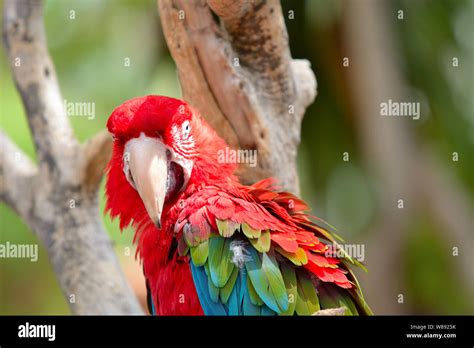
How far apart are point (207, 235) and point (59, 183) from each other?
75 centimetres

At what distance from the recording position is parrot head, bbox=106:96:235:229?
Answer: 113 cm

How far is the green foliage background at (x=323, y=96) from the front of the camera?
3.01m

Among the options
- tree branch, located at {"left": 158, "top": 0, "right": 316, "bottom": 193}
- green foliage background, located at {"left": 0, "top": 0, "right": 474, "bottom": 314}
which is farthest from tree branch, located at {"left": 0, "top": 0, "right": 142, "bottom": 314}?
green foliage background, located at {"left": 0, "top": 0, "right": 474, "bottom": 314}

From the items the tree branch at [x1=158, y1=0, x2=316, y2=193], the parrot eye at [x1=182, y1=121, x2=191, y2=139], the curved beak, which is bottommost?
the curved beak

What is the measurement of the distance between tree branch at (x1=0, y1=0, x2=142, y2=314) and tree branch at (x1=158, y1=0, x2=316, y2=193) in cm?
43

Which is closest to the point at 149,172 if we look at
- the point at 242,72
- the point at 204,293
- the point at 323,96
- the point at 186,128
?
the point at 186,128

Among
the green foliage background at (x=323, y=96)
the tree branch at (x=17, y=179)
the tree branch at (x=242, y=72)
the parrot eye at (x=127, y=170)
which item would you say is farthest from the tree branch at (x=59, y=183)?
the green foliage background at (x=323, y=96)

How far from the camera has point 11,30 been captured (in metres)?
1.74

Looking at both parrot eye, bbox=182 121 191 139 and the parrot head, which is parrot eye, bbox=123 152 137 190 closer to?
the parrot head

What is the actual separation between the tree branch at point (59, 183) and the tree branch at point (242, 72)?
43 cm

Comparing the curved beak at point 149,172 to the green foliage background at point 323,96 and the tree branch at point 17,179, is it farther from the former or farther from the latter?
the green foliage background at point 323,96

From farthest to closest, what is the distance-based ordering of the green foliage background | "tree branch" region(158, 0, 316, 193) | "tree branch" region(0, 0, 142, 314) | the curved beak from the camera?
1. the green foliage background
2. "tree branch" region(0, 0, 142, 314)
3. "tree branch" region(158, 0, 316, 193)
4. the curved beak

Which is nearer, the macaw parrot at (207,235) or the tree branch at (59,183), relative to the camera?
the macaw parrot at (207,235)

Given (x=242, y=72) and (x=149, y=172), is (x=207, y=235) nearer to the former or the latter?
(x=149, y=172)
